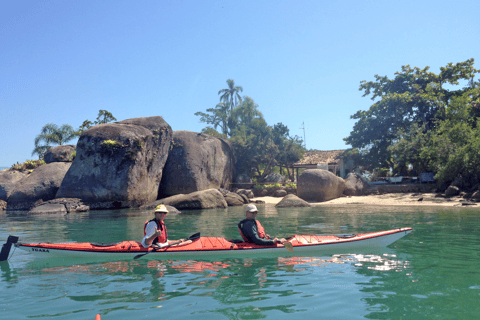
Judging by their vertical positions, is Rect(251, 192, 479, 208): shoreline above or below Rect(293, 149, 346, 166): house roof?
below

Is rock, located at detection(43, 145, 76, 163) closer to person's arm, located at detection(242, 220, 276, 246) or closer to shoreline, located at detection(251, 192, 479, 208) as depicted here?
shoreline, located at detection(251, 192, 479, 208)

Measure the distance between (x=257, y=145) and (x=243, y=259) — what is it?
2732cm

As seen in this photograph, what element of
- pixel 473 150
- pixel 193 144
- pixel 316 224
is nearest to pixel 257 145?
pixel 193 144

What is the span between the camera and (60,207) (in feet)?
70.7

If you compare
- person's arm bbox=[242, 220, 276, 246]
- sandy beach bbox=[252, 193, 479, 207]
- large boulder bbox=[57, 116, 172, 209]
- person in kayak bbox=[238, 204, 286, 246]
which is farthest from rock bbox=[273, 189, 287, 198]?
person's arm bbox=[242, 220, 276, 246]

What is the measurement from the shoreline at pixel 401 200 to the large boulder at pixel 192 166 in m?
5.17

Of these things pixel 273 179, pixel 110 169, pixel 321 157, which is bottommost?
pixel 273 179

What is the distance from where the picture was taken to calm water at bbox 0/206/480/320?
15.8ft

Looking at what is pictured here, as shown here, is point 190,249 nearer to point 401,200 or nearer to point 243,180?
point 401,200

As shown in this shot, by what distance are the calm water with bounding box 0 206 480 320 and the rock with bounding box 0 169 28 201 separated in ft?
66.4

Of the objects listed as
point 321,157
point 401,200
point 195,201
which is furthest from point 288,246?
point 321,157

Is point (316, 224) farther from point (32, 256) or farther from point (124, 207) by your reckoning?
point (124, 207)

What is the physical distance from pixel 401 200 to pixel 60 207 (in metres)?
22.4

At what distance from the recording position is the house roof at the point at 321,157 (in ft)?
127
